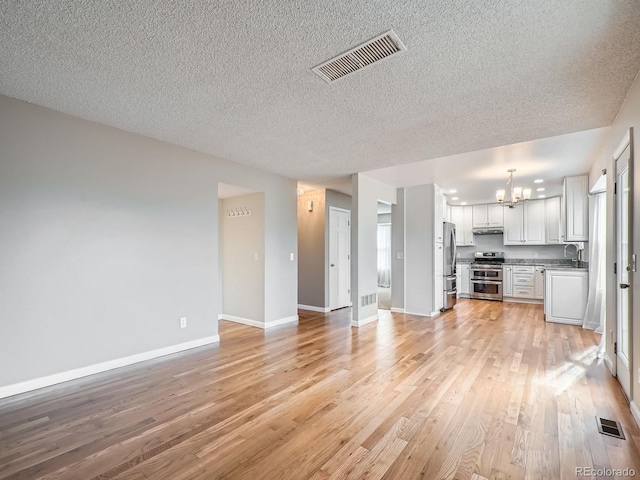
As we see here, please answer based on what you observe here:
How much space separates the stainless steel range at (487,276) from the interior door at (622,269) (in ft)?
15.8

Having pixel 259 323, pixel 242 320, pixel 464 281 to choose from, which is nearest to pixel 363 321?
pixel 259 323

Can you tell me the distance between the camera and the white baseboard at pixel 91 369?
264cm

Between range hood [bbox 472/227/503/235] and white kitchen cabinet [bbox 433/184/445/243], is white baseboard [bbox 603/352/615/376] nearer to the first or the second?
white kitchen cabinet [bbox 433/184/445/243]

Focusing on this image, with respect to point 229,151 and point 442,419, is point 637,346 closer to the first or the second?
point 442,419

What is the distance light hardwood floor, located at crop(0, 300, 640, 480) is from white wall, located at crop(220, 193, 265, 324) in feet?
4.29

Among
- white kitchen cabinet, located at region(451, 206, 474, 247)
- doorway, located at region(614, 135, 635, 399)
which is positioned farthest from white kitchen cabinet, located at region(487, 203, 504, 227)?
doorway, located at region(614, 135, 635, 399)

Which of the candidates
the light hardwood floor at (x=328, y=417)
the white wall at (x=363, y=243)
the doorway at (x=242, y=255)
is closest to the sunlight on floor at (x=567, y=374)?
the light hardwood floor at (x=328, y=417)

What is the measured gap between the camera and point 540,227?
288 inches

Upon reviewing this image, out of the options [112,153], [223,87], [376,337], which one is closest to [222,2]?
[223,87]

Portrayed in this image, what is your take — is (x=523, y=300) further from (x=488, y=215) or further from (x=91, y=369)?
(x=91, y=369)

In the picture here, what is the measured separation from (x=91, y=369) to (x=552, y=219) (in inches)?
348

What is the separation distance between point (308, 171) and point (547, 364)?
3.95 m

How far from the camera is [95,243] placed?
312cm

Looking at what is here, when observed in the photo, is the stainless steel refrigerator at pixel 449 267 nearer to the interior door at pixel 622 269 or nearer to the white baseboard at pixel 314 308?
the white baseboard at pixel 314 308
